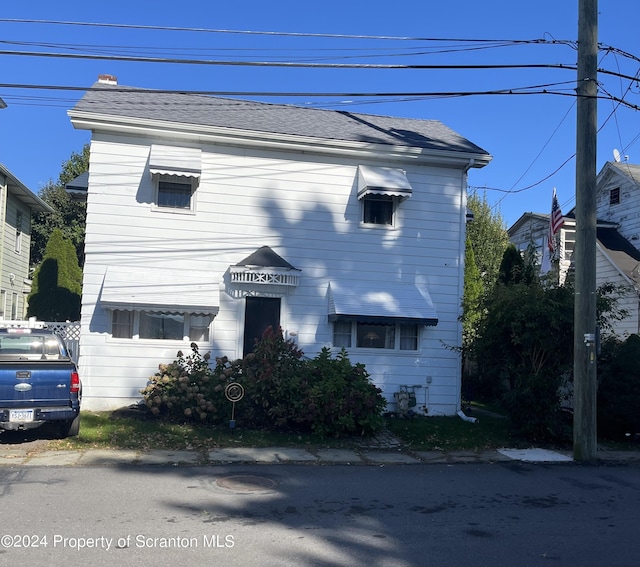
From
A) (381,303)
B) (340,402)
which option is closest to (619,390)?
(381,303)

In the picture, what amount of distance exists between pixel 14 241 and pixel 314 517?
69.2ft

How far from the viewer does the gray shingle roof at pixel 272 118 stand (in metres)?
13.3

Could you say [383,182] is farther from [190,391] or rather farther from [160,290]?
[190,391]

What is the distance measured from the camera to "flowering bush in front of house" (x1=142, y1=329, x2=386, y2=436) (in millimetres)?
11039

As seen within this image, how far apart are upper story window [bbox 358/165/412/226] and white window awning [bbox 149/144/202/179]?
3.60 metres

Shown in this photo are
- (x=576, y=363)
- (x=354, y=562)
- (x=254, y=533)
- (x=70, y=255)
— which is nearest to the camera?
(x=354, y=562)

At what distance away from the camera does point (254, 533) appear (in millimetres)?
5836

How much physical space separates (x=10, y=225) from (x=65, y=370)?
51.4ft

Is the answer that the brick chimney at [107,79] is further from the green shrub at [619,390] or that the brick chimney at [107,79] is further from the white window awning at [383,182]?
the green shrub at [619,390]

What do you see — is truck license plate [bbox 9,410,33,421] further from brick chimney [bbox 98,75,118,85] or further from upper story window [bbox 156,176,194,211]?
brick chimney [bbox 98,75,118,85]

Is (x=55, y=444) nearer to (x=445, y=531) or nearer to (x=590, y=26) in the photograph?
(x=445, y=531)

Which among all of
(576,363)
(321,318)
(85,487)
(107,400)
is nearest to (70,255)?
(107,400)

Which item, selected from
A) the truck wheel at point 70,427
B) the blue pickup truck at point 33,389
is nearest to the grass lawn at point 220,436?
the truck wheel at point 70,427

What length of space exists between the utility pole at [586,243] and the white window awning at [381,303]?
356 centimetres
